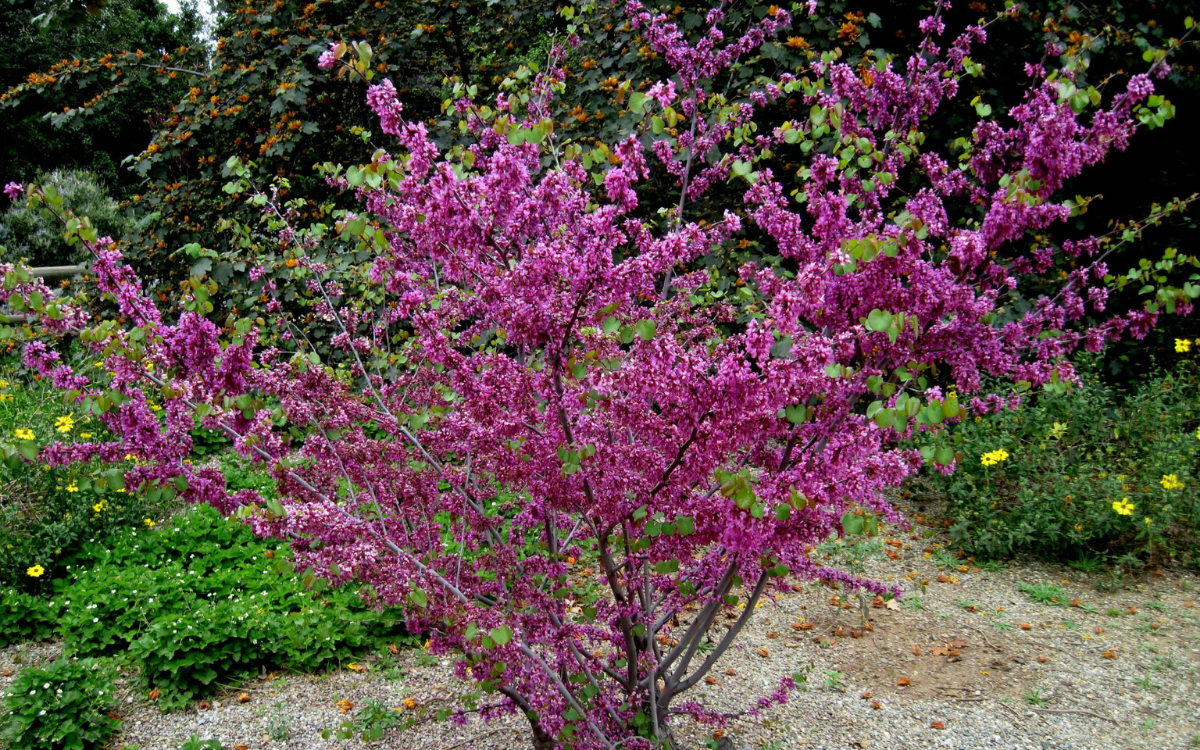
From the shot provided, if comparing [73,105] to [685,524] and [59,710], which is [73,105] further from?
[685,524]

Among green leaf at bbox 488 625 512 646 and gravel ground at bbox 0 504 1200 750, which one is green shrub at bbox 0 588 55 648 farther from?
green leaf at bbox 488 625 512 646

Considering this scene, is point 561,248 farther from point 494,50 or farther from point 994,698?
point 494,50

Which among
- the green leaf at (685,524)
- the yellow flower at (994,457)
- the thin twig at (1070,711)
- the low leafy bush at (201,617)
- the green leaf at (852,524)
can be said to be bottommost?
the low leafy bush at (201,617)

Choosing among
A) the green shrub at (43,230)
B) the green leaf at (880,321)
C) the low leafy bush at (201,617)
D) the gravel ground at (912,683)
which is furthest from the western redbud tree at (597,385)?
the green shrub at (43,230)

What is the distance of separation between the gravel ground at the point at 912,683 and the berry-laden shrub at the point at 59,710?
6.3 inches

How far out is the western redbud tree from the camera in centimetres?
190

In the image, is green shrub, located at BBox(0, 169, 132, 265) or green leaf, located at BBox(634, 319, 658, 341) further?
Result: green shrub, located at BBox(0, 169, 132, 265)

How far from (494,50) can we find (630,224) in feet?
17.2

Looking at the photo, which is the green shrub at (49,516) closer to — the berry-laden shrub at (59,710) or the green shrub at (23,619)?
the green shrub at (23,619)

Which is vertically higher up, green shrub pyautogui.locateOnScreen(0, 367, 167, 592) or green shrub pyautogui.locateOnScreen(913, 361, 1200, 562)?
green shrub pyautogui.locateOnScreen(913, 361, 1200, 562)

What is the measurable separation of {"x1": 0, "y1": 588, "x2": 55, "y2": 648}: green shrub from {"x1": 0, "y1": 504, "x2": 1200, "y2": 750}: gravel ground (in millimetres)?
86

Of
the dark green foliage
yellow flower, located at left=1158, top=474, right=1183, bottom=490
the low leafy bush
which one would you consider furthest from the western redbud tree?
the dark green foliage

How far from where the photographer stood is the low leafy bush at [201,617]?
3.30 m

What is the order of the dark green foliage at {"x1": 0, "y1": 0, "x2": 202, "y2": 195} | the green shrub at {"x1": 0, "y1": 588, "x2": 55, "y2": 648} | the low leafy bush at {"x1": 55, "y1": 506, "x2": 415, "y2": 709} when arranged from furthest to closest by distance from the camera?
the dark green foliage at {"x1": 0, "y1": 0, "x2": 202, "y2": 195}, the green shrub at {"x1": 0, "y1": 588, "x2": 55, "y2": 648}, the low leafy bush at {"x1": 55, "y1": 506, "x2": 415, "y2": 709}
